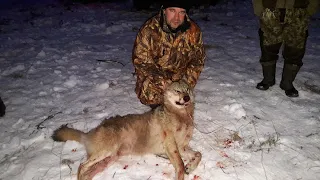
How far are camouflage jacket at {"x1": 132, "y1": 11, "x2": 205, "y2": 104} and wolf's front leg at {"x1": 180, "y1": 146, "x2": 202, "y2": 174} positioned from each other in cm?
89

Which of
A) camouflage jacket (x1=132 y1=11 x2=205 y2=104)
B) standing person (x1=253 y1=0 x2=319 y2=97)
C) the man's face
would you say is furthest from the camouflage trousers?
the man's face

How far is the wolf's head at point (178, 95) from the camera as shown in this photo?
323cm

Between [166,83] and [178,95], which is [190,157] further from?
[166,83]

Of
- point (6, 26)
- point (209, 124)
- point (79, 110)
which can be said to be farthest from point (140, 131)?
point (6, 26)

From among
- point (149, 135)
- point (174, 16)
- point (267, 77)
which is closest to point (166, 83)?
point (149, 135)

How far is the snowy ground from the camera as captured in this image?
3223 millimetres

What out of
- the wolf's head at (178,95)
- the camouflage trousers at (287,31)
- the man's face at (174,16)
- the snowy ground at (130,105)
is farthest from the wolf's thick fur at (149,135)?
the camouflage trousers at (287,31)

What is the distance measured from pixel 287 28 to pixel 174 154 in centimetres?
268

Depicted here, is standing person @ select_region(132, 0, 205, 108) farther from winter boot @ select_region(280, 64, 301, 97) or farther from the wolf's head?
winter boot @ select_region(280, 64, 301, 97)

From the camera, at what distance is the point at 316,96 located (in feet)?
15.1

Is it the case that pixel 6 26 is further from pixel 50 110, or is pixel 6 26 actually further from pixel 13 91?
pixel 50 110

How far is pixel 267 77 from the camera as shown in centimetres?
477

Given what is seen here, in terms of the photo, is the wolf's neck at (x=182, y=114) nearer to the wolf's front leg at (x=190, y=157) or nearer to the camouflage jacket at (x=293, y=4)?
the wolf's front leg at (x=190, y=157)

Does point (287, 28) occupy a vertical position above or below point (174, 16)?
below
